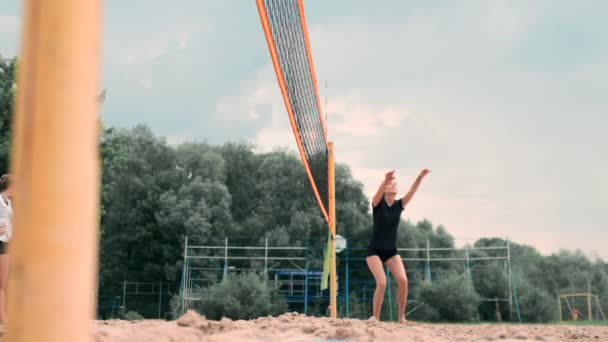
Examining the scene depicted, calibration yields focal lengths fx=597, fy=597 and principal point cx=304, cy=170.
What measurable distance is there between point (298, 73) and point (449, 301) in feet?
43.2

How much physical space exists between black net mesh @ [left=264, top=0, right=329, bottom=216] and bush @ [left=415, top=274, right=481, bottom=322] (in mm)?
10910

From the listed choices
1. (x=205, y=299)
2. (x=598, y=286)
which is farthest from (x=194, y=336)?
(x=598, y=286)

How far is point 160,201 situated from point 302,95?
22.8 m

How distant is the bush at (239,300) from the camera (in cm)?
1869

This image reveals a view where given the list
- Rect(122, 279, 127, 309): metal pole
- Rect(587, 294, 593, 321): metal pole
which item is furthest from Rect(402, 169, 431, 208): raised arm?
Rect(122, 279, 127, 309): metal pole

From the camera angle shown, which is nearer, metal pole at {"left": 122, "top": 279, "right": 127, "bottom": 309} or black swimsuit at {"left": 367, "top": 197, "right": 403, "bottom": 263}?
black swimsuit at {"left": 367, "top": 197, "right": 403, "bottom": 263}

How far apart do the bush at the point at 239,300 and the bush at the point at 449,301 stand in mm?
4926

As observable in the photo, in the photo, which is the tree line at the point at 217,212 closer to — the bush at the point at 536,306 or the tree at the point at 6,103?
the bush at the point at 536,306

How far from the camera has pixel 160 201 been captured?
92.6 ft

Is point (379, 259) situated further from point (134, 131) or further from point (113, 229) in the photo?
point (134, 131)

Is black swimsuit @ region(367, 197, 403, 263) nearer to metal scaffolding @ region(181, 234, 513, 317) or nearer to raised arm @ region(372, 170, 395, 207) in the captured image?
raised arm @ region(372, 170, 395, 207)

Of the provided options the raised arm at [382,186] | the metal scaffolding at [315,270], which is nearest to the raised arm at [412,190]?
the raised arm at [382,186]

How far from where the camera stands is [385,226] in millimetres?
5551

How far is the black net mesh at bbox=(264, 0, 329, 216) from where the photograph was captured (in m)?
5.33
